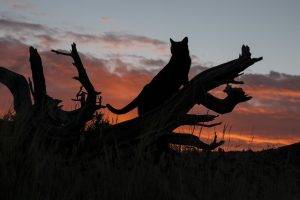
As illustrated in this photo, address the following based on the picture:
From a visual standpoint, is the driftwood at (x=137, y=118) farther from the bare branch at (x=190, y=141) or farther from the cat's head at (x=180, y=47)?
the cat's head at (x=180, y=47)

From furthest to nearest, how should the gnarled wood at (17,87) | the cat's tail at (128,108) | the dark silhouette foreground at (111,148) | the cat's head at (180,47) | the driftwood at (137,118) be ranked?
the cat's tail at (128,108)
the gnarled wood at (17,87)
the cat's head at (180,47)
the driftwood at (137,118)
the dark silhouette foreground at (111,148)

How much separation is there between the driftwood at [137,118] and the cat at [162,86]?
10.6 inches

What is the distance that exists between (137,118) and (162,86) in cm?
81

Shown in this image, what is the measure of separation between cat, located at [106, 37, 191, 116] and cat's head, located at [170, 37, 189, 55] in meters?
0.12

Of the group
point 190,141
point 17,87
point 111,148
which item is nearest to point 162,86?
point 190,141

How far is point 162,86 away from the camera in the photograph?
844 centimetres

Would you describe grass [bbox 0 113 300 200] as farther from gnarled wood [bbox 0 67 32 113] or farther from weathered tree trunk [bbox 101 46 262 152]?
gnarled wood [bbox 0 67 32 113]

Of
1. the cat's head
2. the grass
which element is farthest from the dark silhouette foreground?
the cat's head

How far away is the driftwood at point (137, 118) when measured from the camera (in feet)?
25.3

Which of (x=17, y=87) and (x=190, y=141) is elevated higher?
(x=17, y=87)

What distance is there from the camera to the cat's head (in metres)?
8.20

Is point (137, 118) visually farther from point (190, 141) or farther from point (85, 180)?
point (85, 180)

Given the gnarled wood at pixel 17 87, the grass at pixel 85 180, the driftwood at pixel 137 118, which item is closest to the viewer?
the grass at pixel 85 180

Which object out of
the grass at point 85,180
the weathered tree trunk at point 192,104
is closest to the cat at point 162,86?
the weathered tree trunk at point 192,104
